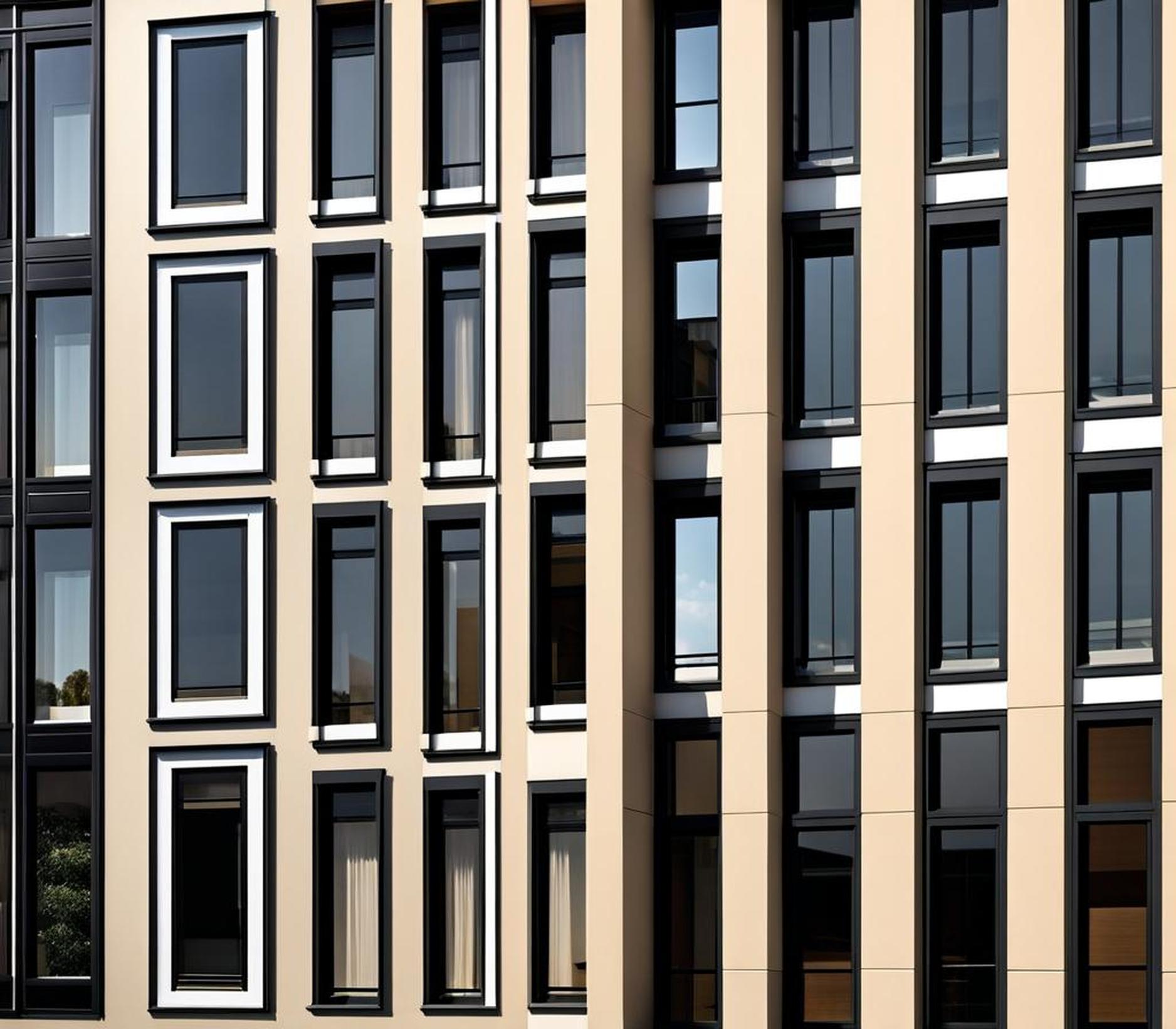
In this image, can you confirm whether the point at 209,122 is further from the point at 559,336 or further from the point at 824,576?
the point at 824,576

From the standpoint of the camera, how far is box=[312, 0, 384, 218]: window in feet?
113

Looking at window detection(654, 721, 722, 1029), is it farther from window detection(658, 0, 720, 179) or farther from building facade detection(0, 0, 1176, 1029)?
window detection(658, 0, 720, 179)

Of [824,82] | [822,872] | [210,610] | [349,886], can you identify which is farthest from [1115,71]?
[349,886]

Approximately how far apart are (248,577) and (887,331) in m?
10.4

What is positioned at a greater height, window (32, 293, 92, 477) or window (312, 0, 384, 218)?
window (312, 0, 384, 218)

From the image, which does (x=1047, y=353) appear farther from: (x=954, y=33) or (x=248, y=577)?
(x=248, y=577)

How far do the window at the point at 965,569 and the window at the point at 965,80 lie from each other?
15.6 ft

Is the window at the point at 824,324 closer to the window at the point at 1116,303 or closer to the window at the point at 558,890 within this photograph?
the window at the point at 1116,303

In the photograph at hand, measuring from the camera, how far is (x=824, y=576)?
3203 cm

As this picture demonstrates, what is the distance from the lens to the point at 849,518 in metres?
32.0

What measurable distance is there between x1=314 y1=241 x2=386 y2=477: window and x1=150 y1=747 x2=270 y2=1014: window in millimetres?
4755

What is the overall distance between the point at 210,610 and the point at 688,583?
7.48 meters

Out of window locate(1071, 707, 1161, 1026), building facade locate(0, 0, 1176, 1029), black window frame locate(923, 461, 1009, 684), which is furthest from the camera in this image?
black window frame locate(923, 461, 1009, 684)

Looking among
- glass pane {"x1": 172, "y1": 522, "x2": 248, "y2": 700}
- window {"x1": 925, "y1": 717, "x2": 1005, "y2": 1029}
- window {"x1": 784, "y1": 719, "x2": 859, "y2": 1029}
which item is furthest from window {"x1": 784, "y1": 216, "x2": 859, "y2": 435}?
glass pane {"x1": 172, "y1": 522, "x2": 248, "y2": 700}
